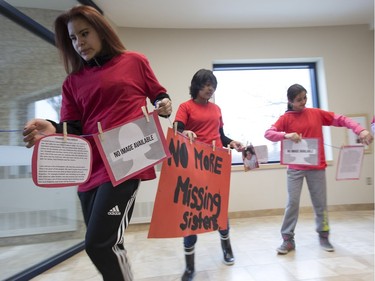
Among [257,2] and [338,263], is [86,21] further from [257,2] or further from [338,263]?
[257,2]

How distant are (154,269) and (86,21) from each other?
1.43 m

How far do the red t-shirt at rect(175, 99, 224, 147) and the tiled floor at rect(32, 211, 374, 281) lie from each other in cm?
77

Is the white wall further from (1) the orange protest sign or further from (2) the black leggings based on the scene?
(2) the black leggings

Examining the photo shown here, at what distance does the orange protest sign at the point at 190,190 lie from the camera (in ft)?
3.62

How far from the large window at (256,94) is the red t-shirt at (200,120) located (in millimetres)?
1753

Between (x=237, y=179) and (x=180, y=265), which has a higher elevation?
(x=237, y=179)

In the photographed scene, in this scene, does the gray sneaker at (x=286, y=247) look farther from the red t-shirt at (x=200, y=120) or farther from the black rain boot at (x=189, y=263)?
the red t-shirt at (x=200, y=120)

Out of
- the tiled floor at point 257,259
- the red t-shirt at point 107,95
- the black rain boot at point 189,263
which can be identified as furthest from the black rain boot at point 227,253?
the red t-shirt at point 107,95

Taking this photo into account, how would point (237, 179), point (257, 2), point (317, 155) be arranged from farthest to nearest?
point (237, 179), point (257, 2), point (317, 155)

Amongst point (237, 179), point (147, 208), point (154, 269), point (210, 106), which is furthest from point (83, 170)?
point (237, 179)

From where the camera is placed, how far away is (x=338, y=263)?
5.08ft

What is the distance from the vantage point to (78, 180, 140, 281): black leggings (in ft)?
2.44

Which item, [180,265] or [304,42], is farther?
[304,42]

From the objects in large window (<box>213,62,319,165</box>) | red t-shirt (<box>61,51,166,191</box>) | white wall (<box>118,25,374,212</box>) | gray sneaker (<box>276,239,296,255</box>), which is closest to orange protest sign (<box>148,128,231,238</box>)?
red t-shirt (<box>61,51,166,191</box>)
